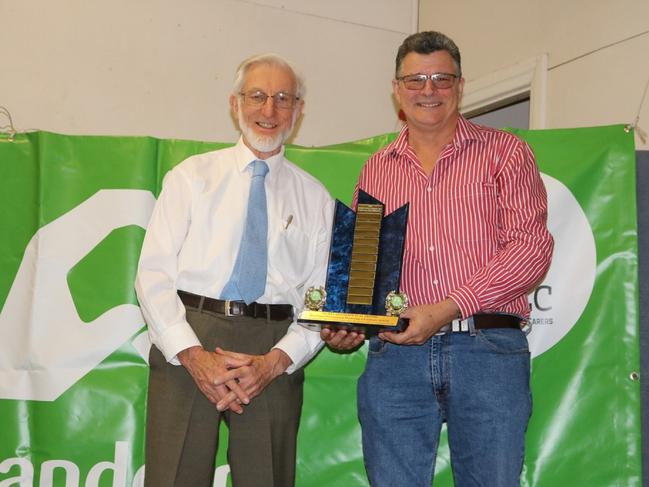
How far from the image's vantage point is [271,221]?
231 cm

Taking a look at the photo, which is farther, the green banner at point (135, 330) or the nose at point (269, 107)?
the green banner at point (135, 330)

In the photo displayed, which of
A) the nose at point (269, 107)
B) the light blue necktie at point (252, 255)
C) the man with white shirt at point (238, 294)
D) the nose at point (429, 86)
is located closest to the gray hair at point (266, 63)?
the man with white shirt at point (238, 294)

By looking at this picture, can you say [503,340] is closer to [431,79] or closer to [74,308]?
[431,79]

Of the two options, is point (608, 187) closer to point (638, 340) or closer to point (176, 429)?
point (638, 340)

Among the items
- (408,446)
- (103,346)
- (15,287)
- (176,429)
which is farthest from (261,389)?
(15,287)

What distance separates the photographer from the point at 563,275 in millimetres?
2684

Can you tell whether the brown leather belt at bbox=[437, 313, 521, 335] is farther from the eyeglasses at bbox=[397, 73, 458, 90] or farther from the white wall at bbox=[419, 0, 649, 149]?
the white wall at bbox=[419, 0, 649, 149]

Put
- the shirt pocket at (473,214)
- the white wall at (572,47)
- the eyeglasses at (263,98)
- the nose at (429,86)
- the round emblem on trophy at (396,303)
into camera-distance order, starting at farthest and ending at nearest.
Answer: the white wall at (572,47) < the eyeglasses at (263,98) < the nose at (429,86) < the shirt pocket at (473,214) < the round emblem on trophy at (396,303)

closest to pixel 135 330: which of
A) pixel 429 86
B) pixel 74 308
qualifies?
pixel 74 308

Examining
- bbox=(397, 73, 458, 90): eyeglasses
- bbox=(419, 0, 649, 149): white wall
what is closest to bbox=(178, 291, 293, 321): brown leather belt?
bbox=(397, 73, 458, 90): eyeglasses

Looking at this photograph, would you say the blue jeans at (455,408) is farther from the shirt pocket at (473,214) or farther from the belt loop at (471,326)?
the shirt pocket at (473,214)

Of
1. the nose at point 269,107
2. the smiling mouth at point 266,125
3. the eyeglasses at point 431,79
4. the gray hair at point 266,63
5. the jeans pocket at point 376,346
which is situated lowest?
the jeans pocket at point 376,346

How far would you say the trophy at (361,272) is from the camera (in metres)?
2.01

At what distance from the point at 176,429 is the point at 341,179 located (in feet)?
3.96
